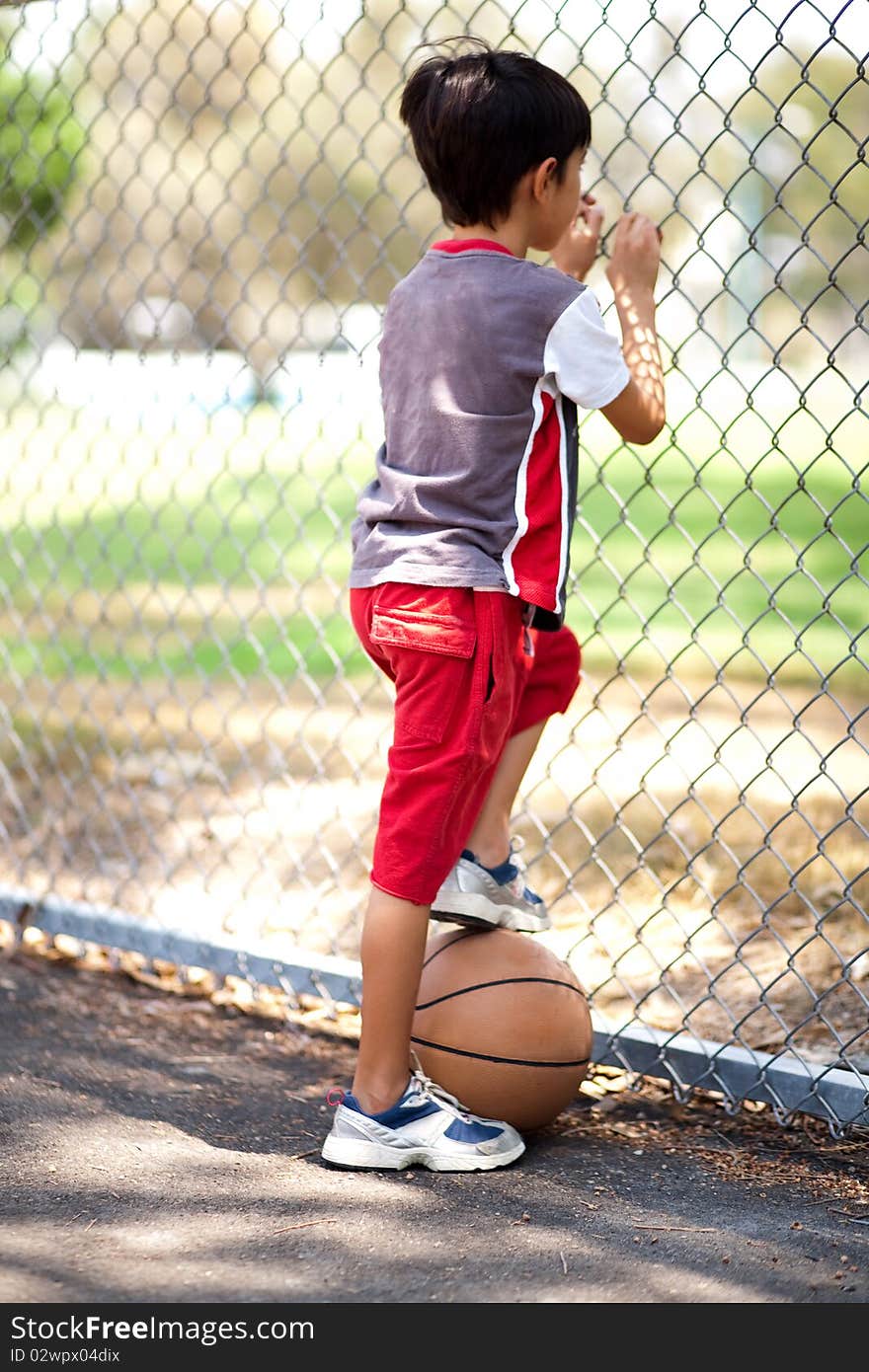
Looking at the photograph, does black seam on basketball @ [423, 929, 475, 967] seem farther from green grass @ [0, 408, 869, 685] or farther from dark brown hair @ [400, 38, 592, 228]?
dark brown hair @ [400, 38, 592, 228]

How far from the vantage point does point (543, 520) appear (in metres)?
3.04

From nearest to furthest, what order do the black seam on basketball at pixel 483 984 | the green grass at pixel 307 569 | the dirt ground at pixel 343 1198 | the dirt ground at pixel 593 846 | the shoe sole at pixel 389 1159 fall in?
the dirt ground at pixel 343 1198, the shoe sole at pixel 389 1159, the black seam on basketball at pixel 483 984, the dirt ground at pixel 593 846, the green grass at pixel 307 569

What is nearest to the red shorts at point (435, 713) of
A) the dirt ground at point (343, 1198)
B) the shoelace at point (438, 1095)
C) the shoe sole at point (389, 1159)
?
the shoelace at point (438, 1095)

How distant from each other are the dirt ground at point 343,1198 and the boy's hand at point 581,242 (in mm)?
1925

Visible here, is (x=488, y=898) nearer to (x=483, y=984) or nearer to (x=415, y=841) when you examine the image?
(x=483, y=984)

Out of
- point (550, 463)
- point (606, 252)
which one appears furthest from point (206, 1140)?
point (606, 252)

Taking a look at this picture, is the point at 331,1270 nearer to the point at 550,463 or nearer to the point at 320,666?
the point at 550,463

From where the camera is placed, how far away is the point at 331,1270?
2.67 metres

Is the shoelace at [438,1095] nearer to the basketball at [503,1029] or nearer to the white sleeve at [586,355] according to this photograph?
the basketball at [503,1029]

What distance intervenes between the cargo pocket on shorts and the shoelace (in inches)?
30.0

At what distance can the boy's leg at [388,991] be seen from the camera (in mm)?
3068

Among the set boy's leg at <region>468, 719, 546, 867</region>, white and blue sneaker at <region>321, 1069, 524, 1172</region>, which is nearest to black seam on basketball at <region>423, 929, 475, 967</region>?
boy's leg at <region>468, 719, 546, 867</region>

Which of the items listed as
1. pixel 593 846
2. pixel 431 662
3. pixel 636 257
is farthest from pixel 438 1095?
pixel 636 257

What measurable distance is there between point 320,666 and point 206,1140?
589 cm
